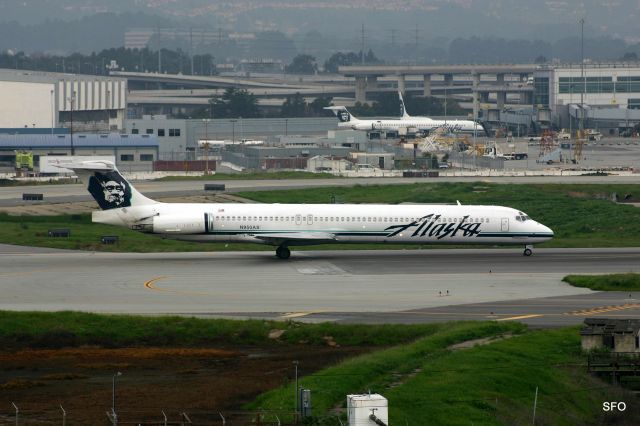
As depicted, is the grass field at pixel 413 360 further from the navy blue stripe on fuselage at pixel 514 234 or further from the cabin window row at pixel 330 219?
the navy blue stripe on fuselage at pixel 514 234

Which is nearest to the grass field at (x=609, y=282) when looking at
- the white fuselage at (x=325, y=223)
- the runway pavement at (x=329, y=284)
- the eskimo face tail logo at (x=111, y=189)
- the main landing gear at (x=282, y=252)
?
the runway pavement at (x=329, y=284)

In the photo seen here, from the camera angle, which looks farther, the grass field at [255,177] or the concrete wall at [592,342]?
the grass field at [255,177]

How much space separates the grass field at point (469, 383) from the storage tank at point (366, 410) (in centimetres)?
190

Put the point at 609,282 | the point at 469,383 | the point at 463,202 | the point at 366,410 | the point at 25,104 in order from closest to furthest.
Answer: the point at 366,410 < the point at 469,383 < the point at 609,282 < the point at 463,202 < the point at 25,104

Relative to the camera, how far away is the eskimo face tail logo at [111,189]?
2689 inches

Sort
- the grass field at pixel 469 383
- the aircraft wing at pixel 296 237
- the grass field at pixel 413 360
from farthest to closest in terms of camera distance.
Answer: the aircraft wing at pixel 296 237 < the grass field at pixel 413 360 < the grass field at pixel 469 383

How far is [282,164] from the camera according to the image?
488 ft

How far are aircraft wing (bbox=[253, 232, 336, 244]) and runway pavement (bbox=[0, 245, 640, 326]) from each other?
121 cm

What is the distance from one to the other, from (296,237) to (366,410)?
36.9m

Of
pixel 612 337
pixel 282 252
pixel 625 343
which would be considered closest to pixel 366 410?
pixel 612 337

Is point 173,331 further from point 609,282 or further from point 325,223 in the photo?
point 325,223

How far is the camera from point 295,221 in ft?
228

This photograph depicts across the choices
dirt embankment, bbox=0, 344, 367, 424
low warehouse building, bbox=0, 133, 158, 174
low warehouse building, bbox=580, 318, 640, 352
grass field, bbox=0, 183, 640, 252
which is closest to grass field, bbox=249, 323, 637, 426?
low warehouse building, bbox=580, 318, 640, 352

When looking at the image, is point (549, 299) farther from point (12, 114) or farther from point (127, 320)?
point (12, 114)
